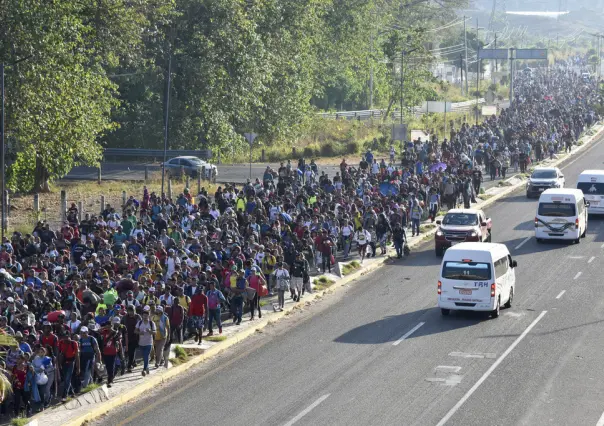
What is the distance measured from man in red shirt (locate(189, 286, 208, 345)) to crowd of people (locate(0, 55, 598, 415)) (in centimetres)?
3

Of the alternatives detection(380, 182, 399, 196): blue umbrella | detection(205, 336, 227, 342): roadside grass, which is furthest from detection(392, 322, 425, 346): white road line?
detection(380, 182, 399, 196): blue umbrella

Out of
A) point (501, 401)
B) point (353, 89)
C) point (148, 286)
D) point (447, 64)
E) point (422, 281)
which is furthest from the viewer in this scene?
point (447, 64)

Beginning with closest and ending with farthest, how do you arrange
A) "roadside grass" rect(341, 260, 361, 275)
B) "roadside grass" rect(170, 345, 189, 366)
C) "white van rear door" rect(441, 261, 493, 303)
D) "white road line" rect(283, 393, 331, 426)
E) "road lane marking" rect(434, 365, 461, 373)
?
"white road line" rect(283, 393, 331, 426) < "road lane marking" rect(434, 365, 461, 373) < "roadside grass" rect(170, 345, 189, 366) < "white van rear door" rect(441, 261, 493, 303) < "roadside grass" rect(341, 260, 361, 275)

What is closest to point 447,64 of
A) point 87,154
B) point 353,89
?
point 353,89

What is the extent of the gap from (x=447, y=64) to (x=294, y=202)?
148 metres

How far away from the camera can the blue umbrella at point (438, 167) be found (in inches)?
1965

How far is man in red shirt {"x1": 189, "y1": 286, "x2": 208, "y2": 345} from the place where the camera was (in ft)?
77.6

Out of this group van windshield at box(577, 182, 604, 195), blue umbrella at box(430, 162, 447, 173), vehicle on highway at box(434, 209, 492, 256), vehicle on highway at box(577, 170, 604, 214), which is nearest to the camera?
vehicle on highway at box(434, 209, 492, 256)

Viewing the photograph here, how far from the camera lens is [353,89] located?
107 m

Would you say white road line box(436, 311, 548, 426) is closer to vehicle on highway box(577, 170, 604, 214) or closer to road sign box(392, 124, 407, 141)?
vehicle on highway box(577, 170, 604, 214)

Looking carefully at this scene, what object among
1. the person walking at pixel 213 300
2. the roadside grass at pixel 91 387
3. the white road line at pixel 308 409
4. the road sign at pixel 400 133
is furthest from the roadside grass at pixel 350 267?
the road sign at pixel 400 133

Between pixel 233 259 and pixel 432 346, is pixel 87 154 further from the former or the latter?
pixel 432 346

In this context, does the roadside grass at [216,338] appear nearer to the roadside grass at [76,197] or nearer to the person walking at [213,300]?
the person walking at [213,300]

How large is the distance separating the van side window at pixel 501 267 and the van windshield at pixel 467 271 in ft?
1.17
